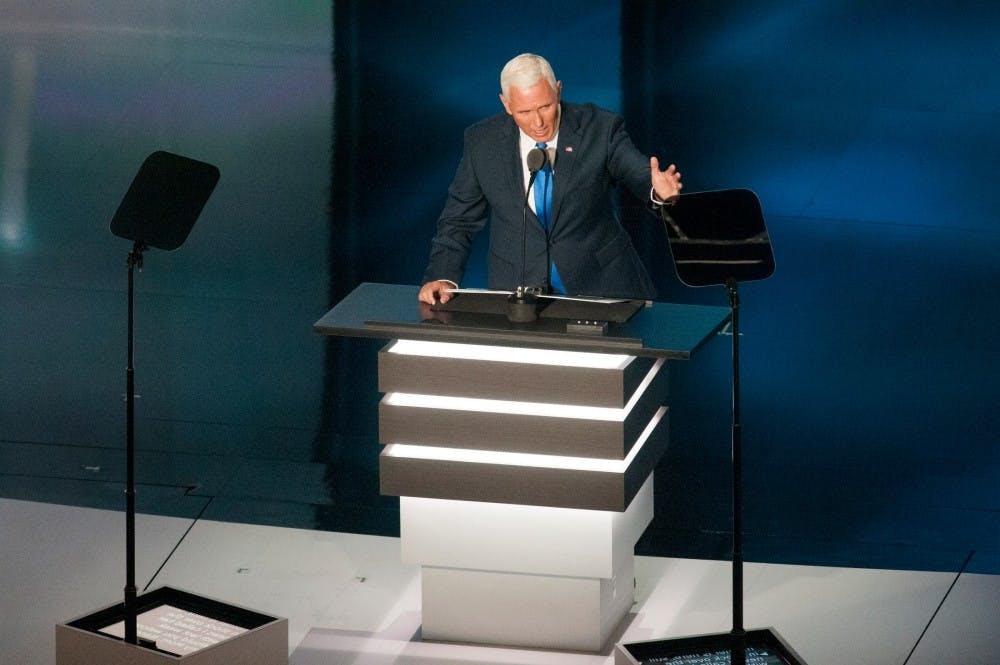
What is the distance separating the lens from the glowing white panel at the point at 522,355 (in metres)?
4.31

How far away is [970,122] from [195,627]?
13.0 feet

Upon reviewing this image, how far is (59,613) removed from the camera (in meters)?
4.85

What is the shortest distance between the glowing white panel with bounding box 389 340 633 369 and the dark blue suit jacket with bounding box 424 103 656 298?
1.41 ft

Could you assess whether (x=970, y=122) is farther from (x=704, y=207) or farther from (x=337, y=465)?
(x=704, y=207)

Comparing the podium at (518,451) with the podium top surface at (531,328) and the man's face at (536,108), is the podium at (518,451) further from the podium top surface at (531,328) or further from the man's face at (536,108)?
the man's face at (536,108)

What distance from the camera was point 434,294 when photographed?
4516 mm

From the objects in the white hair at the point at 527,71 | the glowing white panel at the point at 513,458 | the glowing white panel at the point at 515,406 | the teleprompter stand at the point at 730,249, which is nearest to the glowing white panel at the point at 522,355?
the glowing white panel at the point at 515,406

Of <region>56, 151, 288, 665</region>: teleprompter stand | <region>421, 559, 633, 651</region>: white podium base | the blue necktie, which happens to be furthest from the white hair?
<region>421, 559, 633, 651</region>: white podium base

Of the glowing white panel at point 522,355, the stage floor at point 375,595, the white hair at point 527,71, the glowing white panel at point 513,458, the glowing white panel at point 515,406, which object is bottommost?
the stage floor at point 375,595

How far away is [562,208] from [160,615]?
154 cm

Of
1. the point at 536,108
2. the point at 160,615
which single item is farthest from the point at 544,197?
the point at 160,615

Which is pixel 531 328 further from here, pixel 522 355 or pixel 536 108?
pixel 536 108

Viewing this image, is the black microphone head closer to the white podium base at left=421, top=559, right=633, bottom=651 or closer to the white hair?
the white hair

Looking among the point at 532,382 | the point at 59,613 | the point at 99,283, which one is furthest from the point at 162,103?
the point at 532,382
